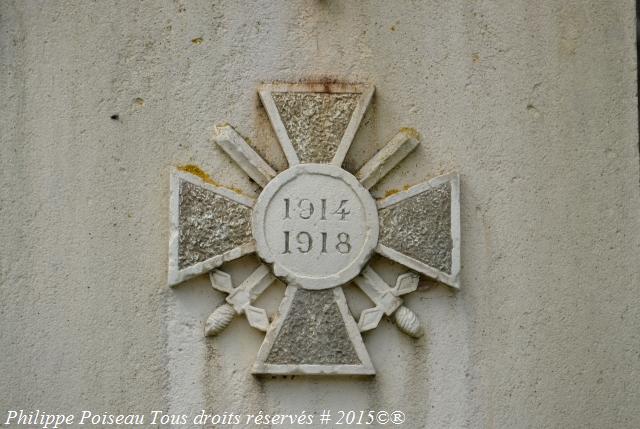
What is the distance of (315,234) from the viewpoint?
385cm

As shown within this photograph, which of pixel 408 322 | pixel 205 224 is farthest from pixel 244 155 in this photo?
pixel 408 322

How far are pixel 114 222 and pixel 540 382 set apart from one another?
173 centimetres

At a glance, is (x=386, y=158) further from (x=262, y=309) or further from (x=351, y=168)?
(x=262, y=309)

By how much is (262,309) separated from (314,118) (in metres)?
0.75

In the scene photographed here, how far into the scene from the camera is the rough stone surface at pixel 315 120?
3.90 meters

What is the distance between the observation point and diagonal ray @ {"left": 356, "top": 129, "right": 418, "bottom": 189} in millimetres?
3908

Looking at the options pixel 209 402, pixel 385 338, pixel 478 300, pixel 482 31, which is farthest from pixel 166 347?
pixel 482 31

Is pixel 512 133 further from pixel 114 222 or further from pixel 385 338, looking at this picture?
pixel 114 222

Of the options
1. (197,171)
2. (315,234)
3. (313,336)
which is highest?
(197,171)

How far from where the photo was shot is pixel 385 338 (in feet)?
12.8

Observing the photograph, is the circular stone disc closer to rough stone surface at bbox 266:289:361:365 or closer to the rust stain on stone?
rough stone surface at bbox 266:289:361:365

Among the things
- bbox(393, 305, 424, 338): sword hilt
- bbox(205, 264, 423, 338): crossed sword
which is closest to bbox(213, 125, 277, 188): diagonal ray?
bbox(205, 264, 423, 338): crossed sword

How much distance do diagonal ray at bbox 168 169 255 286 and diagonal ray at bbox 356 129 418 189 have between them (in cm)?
45

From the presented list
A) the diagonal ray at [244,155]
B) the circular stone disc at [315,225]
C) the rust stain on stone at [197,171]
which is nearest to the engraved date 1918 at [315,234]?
the circular stone disc at [315,225]
